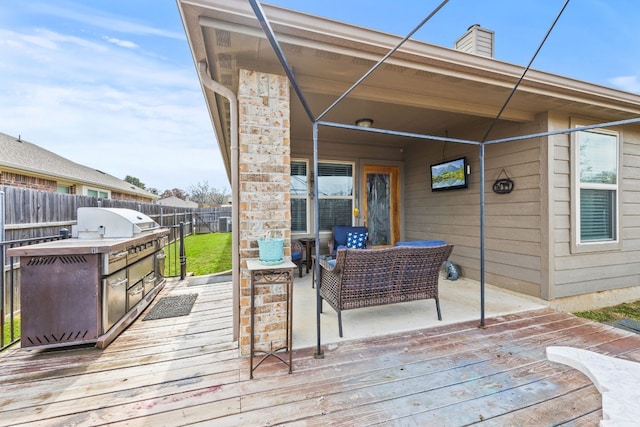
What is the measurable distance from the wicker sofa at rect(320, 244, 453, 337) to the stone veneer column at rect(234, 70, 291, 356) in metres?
0.58

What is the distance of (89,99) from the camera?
855cm

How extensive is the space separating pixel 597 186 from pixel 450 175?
1.84 m

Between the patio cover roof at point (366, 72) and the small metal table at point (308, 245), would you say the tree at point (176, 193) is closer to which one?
the small metal table at point (308, 245)

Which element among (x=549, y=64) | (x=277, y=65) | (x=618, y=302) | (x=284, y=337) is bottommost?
(x=618, y=302)

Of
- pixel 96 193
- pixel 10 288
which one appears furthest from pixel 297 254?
pixel 96 193

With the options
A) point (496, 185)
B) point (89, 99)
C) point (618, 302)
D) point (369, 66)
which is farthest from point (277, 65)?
point (89, 99)

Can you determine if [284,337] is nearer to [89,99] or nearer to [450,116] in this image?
[450,116]

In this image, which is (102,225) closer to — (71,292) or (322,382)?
(71,292)

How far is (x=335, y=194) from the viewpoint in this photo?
5.59 metres

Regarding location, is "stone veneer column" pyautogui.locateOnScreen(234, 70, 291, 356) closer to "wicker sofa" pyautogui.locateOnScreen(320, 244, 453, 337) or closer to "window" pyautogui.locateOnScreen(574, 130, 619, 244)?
"wicker sofa" pyautogui.locateOnScreen(320, 244, 453, 337)

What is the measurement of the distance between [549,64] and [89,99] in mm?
11443

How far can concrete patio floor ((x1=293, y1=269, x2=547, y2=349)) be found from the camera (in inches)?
100.0

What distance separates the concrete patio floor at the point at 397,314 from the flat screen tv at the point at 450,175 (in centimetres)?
172

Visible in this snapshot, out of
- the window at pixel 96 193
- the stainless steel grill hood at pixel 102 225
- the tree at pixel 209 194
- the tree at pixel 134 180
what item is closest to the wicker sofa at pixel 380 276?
the stainless steel grill hood at pixel 102 225
